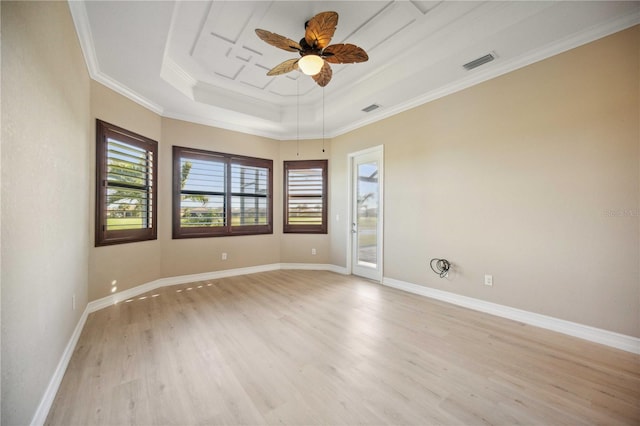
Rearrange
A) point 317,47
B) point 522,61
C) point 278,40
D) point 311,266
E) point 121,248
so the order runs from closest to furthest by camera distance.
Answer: point 278,40
point 317,47
point 522,61
point 121,248
point 311,266

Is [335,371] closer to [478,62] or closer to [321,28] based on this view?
[321,28]

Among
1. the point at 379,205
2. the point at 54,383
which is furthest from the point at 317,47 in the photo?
the point at 54,383

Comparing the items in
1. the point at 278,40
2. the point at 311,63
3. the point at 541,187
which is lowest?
the point at 541,187

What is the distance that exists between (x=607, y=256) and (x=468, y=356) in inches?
64.1

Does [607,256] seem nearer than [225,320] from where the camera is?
Yes

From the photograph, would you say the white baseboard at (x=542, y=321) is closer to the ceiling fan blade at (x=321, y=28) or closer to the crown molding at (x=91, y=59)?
the ceiling fan blade at (x=321, y=28)

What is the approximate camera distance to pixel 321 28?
237 cm

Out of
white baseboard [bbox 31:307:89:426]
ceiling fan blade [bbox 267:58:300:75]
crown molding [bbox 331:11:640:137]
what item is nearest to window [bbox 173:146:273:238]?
white baseboard [bbox 31:307:89:426]

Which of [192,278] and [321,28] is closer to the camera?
[321,28]

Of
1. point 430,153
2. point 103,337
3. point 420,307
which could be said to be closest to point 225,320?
point 103,337

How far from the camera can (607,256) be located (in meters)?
2.38

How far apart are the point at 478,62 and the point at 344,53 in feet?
5.15

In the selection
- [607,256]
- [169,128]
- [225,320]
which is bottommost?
[225,320]

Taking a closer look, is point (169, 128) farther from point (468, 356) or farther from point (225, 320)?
point (468, 356)
